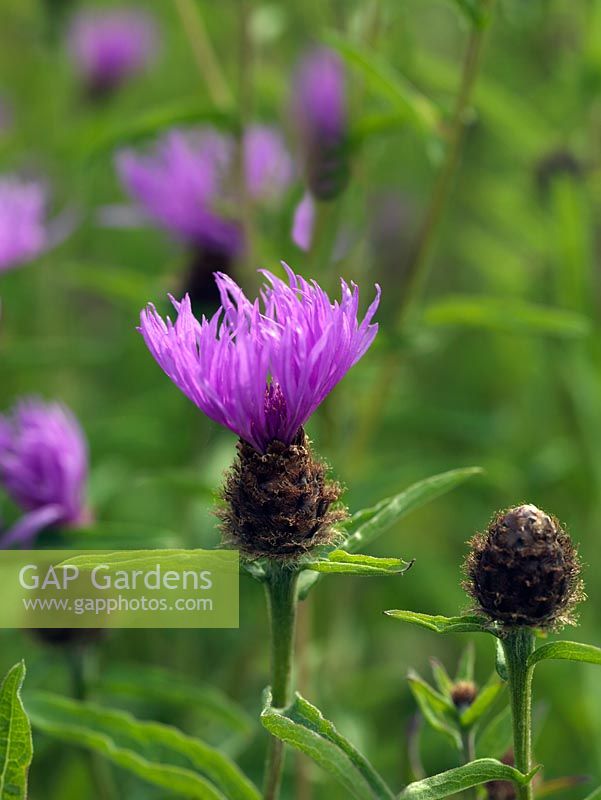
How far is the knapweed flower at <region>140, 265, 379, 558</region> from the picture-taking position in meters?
0.80

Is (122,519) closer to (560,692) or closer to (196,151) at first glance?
(196,151)

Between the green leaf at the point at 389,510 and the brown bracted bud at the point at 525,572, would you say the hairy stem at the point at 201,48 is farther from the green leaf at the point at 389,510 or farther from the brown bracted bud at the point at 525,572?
the brown bracted bud at the point at 525,572

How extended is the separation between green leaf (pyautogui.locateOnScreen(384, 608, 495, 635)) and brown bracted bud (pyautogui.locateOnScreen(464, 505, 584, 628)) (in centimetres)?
1

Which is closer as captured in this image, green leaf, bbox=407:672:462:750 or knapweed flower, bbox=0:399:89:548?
green leaf, bbox=407:672:462:750

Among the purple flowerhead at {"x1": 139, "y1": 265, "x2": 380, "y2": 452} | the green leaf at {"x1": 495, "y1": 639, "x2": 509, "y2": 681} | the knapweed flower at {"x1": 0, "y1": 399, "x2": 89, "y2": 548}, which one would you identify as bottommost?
the green leaf at {"x1": 495, "y1": 639, "x2": 509, "y2": 681}

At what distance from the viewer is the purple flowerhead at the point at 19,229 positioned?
6.00 ft

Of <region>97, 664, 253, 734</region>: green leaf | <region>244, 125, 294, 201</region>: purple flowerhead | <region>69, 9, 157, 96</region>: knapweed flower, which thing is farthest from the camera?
<region>69, 9, 157, 96</region>: knapweed flower

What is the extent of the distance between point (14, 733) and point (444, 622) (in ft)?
1.09

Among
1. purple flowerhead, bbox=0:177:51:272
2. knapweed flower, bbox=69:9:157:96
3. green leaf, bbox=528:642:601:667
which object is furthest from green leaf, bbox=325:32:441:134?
knapweed flower, bbox=69:9:157:96

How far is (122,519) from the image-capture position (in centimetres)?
214

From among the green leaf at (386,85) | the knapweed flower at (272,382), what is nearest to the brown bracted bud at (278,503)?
the knapweed flower at (272,382)

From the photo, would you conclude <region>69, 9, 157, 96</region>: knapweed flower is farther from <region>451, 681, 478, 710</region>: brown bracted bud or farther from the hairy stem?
<region>451, 681, 478, 710</region>: brown bracted bud

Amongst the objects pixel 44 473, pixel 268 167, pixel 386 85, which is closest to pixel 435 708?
pixel 44 473

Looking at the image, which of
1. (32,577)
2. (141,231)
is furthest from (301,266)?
(141,231)
